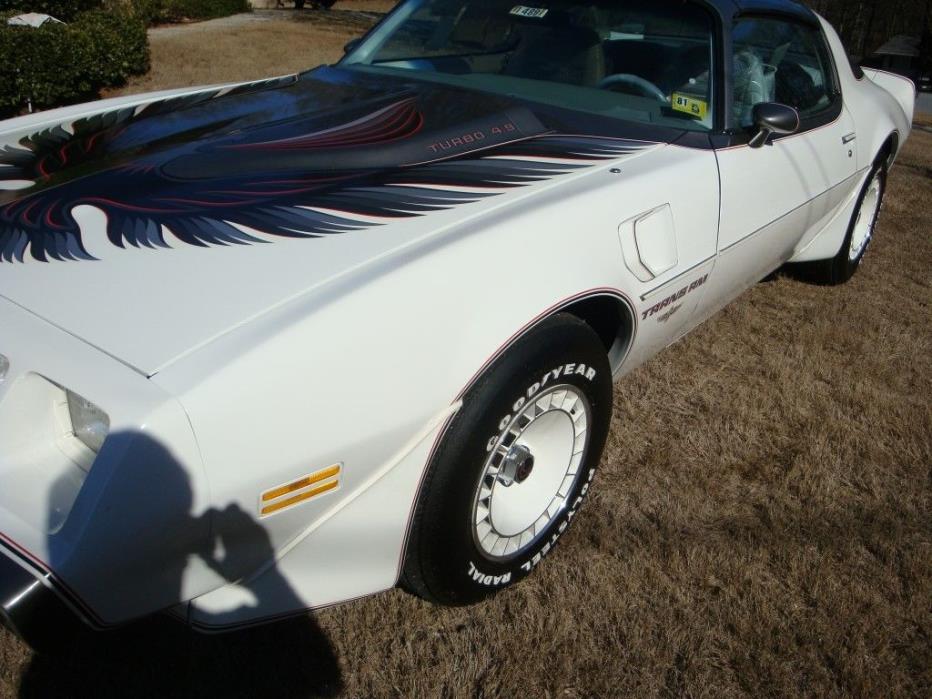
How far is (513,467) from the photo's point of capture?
193 centimetres

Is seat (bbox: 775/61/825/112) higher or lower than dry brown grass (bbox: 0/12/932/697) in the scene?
higher

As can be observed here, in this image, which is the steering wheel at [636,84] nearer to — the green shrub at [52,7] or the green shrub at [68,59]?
the green shrub at [68,59]

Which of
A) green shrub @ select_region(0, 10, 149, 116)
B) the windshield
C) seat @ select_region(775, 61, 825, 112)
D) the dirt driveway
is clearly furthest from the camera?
the dirt driveway

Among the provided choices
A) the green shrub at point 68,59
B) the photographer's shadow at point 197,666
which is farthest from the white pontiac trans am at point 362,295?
the green shrub at point 68,59

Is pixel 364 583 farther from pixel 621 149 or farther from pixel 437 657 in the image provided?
pixel 621 149

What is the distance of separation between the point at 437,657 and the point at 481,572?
0.24m

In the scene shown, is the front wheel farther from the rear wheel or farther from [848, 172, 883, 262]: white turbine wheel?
[848, 172, 883, 262]: white turbine wheel

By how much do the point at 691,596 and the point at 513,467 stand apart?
683 millimetres

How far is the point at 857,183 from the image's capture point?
3723 mm

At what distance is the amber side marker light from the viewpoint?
4.66 feet

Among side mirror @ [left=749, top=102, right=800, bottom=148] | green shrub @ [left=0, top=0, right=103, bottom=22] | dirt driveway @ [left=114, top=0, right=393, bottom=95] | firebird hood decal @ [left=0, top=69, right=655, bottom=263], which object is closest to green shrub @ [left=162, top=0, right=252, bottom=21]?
dirt driveway @ [left=114, top=0, right=393, bottom=95]

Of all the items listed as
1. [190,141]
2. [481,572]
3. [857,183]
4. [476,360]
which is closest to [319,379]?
[476,360]

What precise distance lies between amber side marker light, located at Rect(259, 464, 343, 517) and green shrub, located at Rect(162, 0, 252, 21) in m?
17.0

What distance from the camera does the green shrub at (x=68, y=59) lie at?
8891 mm
